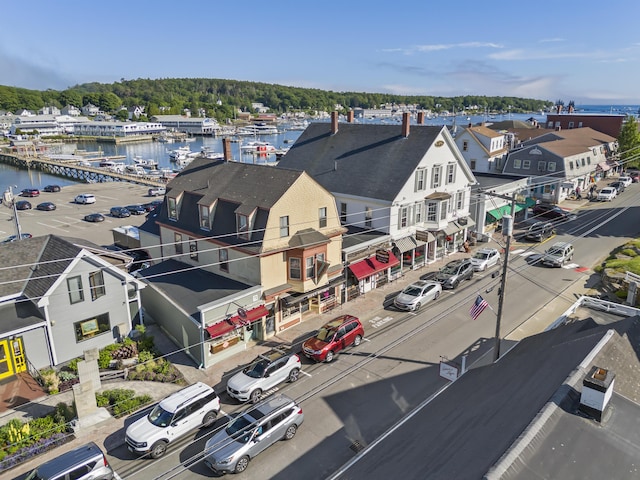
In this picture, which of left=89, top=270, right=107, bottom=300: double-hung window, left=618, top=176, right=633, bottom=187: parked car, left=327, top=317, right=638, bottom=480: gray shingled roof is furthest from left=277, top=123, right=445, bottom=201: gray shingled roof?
left=618, top=176, right=633, bottom=187: parked car

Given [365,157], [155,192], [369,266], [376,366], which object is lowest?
[376,366]

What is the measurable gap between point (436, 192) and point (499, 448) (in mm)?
30795

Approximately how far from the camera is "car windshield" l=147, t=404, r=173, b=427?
724 inches

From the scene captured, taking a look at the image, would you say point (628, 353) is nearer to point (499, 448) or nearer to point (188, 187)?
point (499, 448)

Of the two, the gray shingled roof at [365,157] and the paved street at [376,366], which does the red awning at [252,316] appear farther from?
the gray shingled roof at [365,157]

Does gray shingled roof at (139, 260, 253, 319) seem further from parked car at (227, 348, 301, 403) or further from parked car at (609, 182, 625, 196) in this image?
parked car at (609, 182, 625, 196)

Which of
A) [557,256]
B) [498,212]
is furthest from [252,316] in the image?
[498,212]

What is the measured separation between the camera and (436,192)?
38969 mm

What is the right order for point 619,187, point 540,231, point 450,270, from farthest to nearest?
point 619,187 → point 540,231 → point 450,270

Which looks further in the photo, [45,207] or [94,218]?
[45,207]

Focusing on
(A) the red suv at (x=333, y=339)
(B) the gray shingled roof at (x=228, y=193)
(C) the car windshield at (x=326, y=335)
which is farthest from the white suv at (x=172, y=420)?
(B) the gray shingled roof at (x=228, y=193)

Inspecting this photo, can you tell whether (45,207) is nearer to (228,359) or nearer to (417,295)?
(228,359)

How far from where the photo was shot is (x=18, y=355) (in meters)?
23.0

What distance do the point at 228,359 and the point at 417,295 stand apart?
1447 cm
